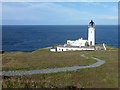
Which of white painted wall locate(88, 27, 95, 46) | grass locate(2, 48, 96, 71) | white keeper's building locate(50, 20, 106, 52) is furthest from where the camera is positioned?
white painted wall locate(88, 27, 95, 46)

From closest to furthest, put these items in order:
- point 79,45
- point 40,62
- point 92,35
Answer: point 40,62
point 79,45
point 92,35

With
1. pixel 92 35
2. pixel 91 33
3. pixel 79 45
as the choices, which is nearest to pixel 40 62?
pixel 79 45

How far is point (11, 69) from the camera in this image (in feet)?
70.4

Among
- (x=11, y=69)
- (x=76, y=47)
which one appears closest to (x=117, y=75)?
(x=11, y=69)

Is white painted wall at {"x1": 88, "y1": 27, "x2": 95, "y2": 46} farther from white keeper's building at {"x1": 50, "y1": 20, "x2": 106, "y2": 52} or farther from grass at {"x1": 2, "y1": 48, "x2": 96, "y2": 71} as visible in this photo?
grass at {"x1": 2, "y1": 48, "x2": 96, "y2": 71}

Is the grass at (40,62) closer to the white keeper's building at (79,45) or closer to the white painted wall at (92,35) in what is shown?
the white keeper's building at (79,45)

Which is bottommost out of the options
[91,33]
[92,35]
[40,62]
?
[40,62]

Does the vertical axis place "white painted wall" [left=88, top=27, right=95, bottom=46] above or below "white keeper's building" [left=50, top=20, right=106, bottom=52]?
above

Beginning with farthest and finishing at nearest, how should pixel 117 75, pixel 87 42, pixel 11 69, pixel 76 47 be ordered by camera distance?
pixel 87 42, pixel 76 47, pixel 11 69, pixel 117 75

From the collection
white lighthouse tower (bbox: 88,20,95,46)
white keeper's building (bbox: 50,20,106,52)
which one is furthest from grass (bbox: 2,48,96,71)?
white lighthouse tower (bbox: 88,20,95,46)

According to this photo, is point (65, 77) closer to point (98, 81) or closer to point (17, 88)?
point (98, 81)

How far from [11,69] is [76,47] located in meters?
32.5

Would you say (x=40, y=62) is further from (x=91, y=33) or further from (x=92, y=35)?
(x=91, y=33)

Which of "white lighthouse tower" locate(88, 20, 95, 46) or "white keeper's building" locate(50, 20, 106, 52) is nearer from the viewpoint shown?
"white keeper's building" locate(50, 20, 106, 52)
